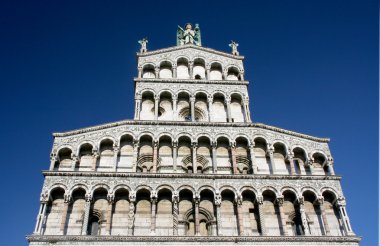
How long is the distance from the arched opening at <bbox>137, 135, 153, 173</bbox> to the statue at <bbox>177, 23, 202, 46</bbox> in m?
11.0

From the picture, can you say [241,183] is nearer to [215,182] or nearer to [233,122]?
[215,182]

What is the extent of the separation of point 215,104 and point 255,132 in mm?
3524

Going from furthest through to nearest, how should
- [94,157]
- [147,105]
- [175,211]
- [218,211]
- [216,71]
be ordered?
[216,71] → [147,105] → [94,157] → [218,211] → [175,211]

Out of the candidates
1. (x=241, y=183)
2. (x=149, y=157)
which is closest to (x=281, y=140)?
(x=241, y=183)

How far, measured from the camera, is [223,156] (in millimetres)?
22203

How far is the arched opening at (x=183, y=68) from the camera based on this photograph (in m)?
26.9

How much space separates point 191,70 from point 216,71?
5.78ft

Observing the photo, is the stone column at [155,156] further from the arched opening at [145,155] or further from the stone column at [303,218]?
the stone column at [303,218]

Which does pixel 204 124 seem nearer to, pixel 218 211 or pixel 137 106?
pixel 137 106

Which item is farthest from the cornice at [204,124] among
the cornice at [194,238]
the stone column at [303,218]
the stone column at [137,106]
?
the cornice at [194,238]

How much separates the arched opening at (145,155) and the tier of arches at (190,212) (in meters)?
1.86

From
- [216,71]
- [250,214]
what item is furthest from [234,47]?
[250,214]

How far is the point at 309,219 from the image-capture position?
2022 centimetres

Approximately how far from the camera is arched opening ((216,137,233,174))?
71.0ft
